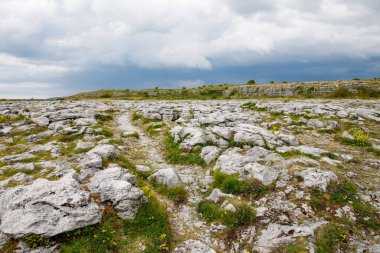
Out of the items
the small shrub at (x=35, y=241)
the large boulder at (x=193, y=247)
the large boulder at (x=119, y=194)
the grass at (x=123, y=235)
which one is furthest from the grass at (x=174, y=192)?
the small shrub at (x=35, y=241)

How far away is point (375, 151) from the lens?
16328 millimetres

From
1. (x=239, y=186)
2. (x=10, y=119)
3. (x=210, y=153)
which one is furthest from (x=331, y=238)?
(x=10, y=119)

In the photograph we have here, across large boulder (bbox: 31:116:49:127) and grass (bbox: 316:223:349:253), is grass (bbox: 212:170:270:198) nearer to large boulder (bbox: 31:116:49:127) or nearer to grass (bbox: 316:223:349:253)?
grass (bbox: 316:223:349:253)

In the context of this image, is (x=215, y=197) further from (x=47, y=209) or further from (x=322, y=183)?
(x=47, y=209)

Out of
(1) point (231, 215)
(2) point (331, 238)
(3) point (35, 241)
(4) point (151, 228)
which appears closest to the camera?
(3) point (35, 241)

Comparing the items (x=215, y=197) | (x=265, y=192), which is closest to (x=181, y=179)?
(x=215, y=197)

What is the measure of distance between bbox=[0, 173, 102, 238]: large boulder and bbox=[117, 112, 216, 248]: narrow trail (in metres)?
3.07

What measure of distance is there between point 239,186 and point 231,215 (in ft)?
6.40

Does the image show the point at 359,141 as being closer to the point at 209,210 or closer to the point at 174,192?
the point at 209,210

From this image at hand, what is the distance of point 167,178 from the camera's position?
1288 centimetres

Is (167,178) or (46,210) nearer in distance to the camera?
(46,210)

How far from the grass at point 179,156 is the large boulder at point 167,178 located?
104 inches

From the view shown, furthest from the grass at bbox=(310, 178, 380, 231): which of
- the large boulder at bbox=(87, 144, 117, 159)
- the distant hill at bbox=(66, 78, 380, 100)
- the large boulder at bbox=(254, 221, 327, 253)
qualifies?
the distant hill at bbox=(66, 78, 380, 100)

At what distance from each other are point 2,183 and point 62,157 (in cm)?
403
